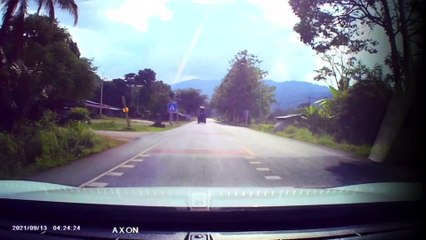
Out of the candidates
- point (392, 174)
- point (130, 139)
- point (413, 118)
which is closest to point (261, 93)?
point (130, 139)

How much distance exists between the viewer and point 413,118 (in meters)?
16.2

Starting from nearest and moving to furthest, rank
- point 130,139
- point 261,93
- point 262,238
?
point 262,238 < point 130,139 < point 261,93

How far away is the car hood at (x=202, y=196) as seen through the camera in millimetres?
4414

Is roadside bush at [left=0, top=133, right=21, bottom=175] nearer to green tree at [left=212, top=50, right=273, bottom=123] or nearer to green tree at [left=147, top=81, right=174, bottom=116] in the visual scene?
green tree at [left=147, top=81, right=174, bottom=116]

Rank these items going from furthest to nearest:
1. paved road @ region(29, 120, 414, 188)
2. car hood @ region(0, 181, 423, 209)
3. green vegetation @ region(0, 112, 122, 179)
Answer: green vegetation @ region(0, 112, 122, 179)
paved road @ region(29, 120, 414, 188)
car hood @ region(0, 181, 423, 209)

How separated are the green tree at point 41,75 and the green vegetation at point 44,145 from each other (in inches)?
25.4

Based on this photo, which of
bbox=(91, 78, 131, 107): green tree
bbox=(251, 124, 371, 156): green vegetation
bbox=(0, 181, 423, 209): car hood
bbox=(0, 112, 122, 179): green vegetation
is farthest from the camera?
bbox=(251, 124, 371, 156): green vegetation

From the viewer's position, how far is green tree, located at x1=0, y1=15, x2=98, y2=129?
1648cm

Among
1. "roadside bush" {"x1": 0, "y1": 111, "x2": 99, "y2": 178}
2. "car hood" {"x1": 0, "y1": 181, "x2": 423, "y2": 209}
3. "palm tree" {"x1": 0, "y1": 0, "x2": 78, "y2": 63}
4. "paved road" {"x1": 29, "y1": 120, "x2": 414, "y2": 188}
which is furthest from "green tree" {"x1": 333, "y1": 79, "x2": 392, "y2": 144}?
"car hood" {"x1": 0, "y1": 181, "x2": 423, "y2": 209}

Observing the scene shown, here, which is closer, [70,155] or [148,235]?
[148,235]

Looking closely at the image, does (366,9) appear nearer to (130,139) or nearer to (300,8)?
(300,8)

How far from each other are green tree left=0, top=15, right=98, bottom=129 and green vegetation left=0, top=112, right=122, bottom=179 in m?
0.65

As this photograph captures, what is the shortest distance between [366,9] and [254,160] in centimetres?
666

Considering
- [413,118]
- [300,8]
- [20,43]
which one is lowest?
[413,118]
